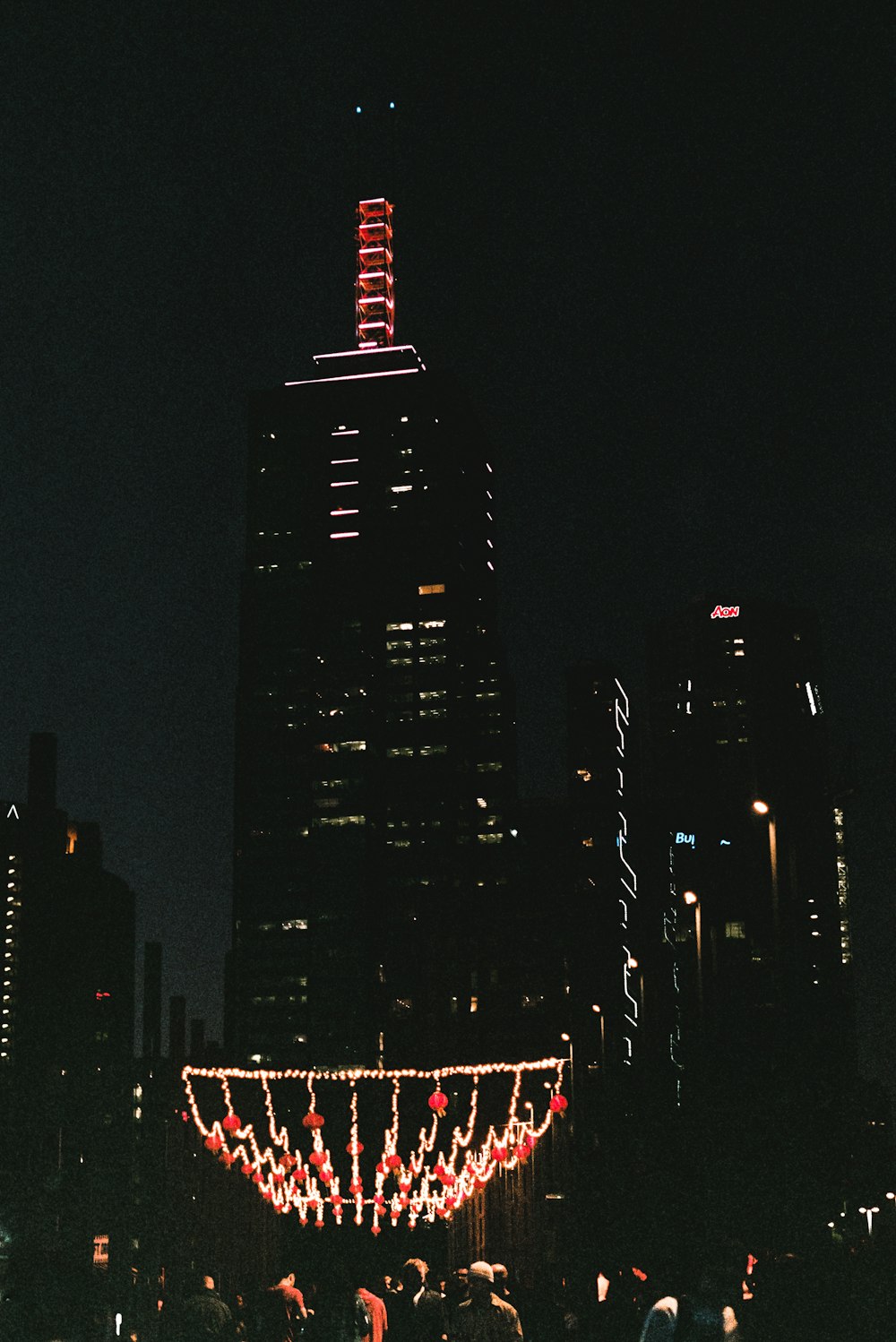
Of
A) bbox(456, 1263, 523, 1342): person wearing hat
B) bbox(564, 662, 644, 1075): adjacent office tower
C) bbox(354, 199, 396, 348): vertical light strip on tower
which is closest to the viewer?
bbox(456, 1263, 523, 1342): person wearing hat

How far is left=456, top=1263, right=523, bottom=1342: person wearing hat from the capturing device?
1357cm

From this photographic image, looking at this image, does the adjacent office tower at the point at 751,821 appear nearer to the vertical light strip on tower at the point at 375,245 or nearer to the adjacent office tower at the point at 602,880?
the adjacent office tower at the point at 602,880

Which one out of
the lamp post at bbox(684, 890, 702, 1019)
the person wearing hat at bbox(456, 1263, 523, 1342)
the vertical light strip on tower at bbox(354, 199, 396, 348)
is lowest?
the person wearing hat at bbox(456, 1263, 523, 1342)

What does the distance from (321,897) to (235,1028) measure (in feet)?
69.7

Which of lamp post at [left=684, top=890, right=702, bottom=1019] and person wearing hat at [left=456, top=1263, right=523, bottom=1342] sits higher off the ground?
lamp post at [left=684, top=890, right=702, bottom=1019]

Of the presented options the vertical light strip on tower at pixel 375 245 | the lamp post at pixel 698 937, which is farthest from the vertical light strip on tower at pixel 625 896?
the vertical light strip on tower at pixel 375 245

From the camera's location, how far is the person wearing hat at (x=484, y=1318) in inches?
534

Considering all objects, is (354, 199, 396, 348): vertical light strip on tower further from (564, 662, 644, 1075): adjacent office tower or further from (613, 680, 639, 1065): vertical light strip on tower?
(613, 680, 639, 1065): vertical light strip on tower

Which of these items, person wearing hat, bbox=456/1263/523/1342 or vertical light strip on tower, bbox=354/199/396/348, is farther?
vertical light strip on tower, bbox=354/199/396/348

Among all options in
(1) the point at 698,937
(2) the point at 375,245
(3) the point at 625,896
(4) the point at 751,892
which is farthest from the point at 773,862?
(2) the point at 375,245

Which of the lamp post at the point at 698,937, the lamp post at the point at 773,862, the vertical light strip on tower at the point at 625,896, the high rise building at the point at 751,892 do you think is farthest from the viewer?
the vertical light strip on tower at the point at 625,896

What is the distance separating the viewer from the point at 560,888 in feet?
408

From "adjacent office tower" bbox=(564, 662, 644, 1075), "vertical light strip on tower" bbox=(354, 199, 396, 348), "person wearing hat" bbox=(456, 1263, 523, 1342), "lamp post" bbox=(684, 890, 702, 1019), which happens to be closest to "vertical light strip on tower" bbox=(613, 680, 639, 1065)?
"adjacent office tower" bbox=(564, 662, 644, 1075)

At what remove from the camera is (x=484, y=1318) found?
13594 mm
